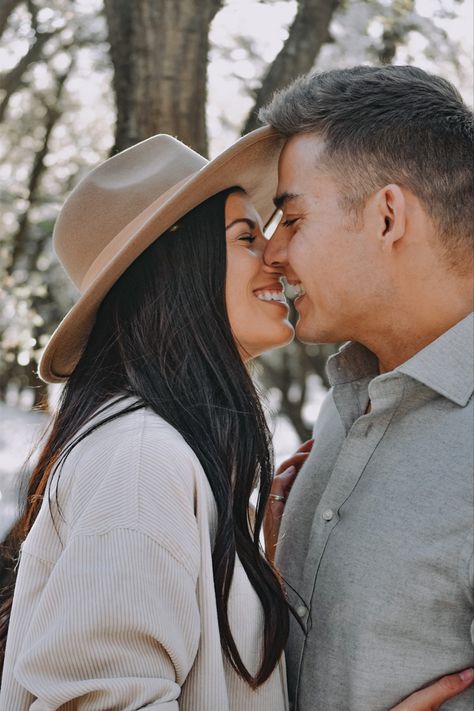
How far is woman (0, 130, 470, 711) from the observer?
6.46 feet

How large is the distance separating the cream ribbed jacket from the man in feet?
0.86

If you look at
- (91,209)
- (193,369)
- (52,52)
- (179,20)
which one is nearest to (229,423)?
(193,369)

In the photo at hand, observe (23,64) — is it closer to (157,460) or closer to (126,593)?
(157,460)

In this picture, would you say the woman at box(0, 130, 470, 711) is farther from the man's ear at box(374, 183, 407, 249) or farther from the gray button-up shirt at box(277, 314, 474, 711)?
the man's ear at box(374, 183, 407, 249)

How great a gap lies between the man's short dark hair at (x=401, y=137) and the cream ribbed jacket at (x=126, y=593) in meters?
0.88

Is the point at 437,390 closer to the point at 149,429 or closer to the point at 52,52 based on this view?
the point at 149,429

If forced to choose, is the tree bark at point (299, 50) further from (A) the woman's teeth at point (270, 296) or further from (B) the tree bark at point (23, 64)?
(B) the tree bark at point (23, 64)

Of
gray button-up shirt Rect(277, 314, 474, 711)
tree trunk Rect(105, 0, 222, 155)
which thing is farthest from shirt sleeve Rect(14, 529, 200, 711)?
tree trunk Rect(105, 0, 222, 155)

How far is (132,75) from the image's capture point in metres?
4.11

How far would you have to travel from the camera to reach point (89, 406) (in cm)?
245

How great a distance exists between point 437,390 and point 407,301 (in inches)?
13.6

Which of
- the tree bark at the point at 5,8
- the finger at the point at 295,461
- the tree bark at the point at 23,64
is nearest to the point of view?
the finger at the point at 295,461

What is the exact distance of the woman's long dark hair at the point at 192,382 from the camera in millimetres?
2324

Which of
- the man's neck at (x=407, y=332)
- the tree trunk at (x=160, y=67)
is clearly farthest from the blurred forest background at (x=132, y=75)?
the man's neck at (x=407, y=332)
